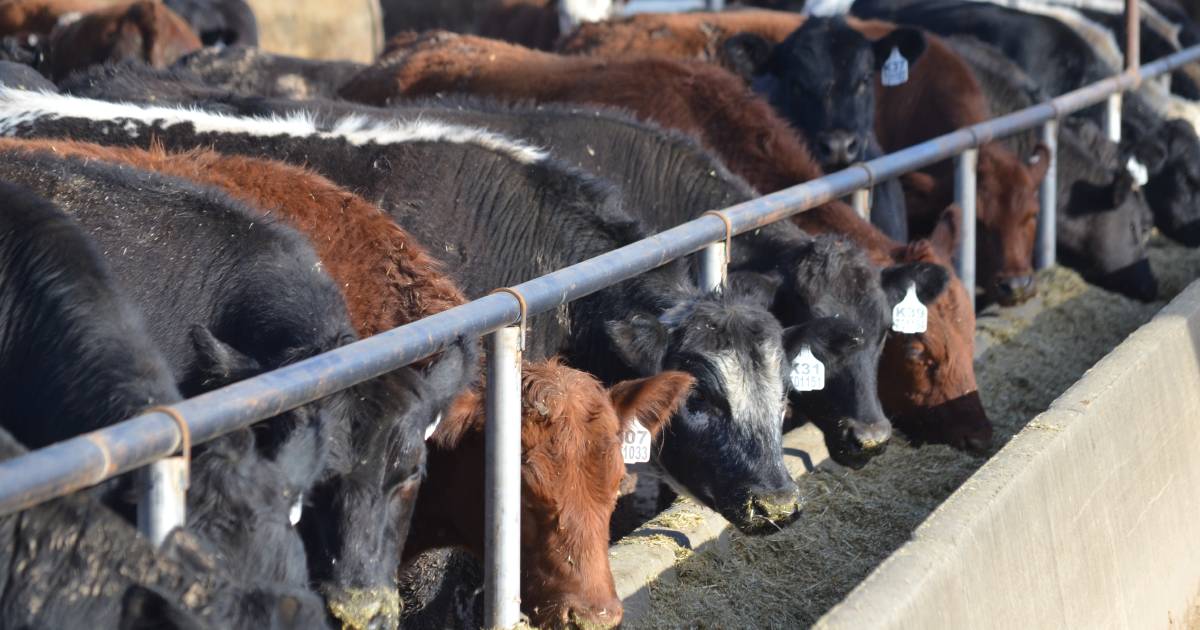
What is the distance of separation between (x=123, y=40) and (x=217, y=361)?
861 cm

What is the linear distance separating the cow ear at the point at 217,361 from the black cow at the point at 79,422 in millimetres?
91

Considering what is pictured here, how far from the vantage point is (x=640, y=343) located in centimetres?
462

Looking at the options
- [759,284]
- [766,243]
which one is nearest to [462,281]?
[759,284]

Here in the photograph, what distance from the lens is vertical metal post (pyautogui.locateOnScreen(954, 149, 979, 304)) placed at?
23.4ft

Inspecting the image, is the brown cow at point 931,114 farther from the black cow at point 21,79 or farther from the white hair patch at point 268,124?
the black cow at point 21,79

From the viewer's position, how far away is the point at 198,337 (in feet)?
11.4

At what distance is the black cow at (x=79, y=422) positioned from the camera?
2.62 meters

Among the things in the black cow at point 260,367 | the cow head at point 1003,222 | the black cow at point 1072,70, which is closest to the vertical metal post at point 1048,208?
the cow head at point 1003,222

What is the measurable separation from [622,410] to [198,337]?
126 cm

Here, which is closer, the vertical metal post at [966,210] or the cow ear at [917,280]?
the cow ear at [917,280]

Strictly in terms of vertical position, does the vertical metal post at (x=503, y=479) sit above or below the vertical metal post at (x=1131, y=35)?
above

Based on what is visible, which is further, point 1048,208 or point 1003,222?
point 1048,208

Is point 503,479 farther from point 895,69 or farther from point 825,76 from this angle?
point 895,69

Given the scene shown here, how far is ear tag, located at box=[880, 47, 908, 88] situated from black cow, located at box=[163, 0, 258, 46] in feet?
21.3
